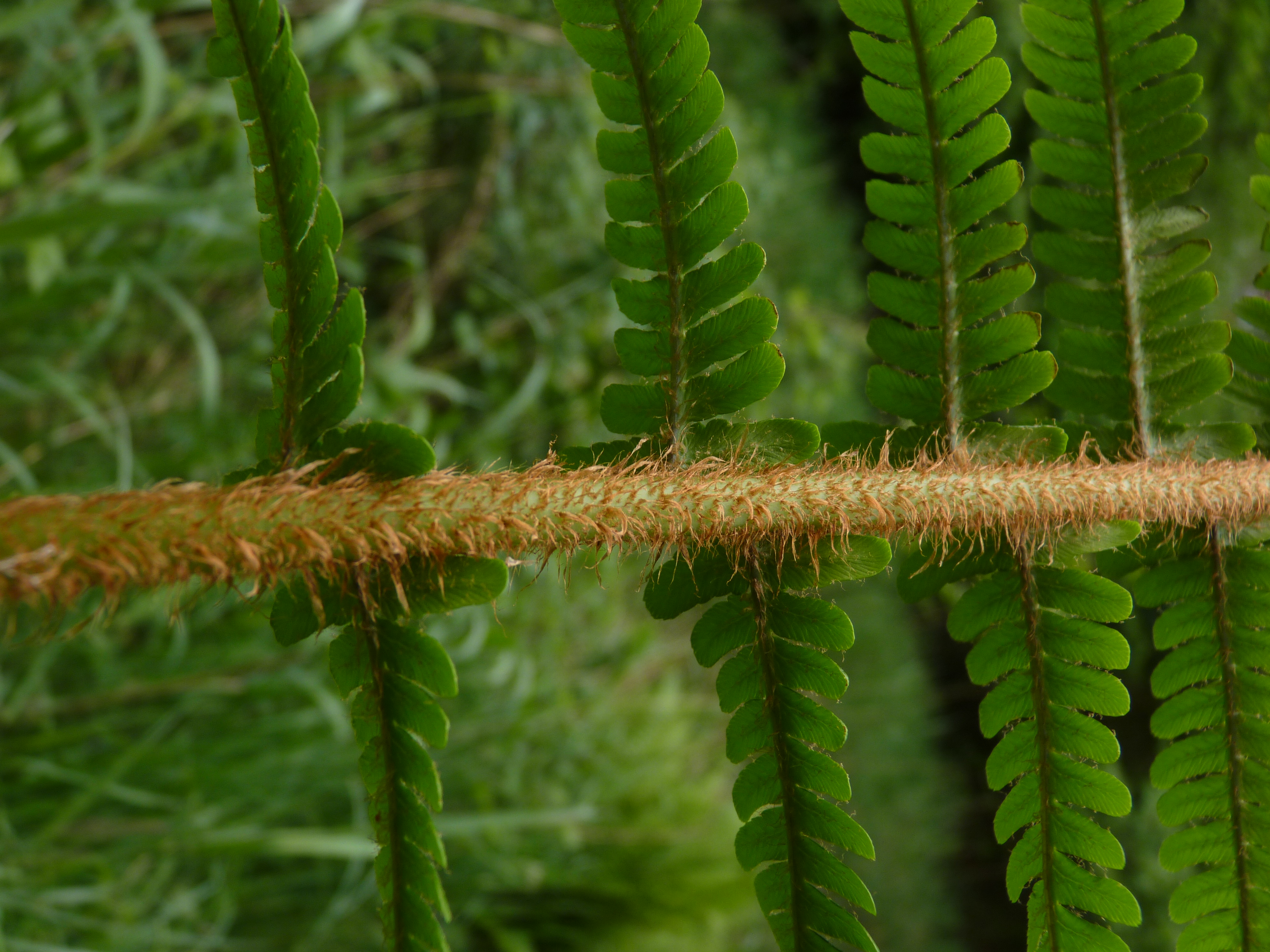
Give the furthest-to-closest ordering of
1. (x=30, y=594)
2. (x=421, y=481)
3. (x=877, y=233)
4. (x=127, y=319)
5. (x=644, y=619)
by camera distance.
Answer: (x=644, y=619) < (x=127, y=319) < (x=877, y=233) < (x=421, y=481) < (x=30, y=594)

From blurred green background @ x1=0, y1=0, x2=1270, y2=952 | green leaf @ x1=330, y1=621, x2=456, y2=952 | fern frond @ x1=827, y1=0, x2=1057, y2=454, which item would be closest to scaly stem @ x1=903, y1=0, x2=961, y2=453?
fern frond @ x1=827, y1=0, x2=1057, y2=454

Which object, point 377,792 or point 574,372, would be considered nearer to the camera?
point 377,792

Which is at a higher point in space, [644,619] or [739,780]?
[644,619]

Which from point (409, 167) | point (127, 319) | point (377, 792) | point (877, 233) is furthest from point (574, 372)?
point (377, 792)

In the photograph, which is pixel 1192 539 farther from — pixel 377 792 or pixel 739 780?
pixel 377 792

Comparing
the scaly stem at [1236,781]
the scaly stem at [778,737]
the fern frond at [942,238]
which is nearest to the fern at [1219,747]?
the scaly stem at [1236,781]
